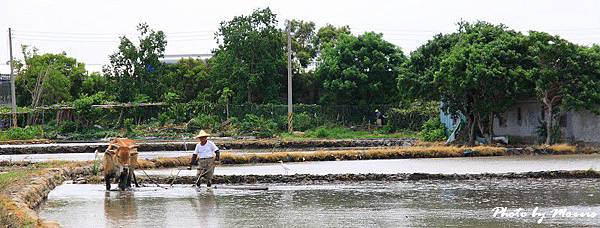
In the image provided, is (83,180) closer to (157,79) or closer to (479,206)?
(479,206)

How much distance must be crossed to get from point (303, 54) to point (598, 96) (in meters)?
28.5

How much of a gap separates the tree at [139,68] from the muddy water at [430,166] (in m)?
26.6

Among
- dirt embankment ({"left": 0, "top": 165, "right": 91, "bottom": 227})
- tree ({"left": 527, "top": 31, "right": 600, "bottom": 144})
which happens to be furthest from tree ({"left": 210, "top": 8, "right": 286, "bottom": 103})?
dirt embankment ({"left": 0, "top": 165, "right": 91, "bottom": 227})

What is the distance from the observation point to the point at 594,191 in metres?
16.4

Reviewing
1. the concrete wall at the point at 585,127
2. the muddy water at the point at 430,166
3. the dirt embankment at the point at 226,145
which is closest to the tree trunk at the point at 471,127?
the dirt embankment at the point at 226,145

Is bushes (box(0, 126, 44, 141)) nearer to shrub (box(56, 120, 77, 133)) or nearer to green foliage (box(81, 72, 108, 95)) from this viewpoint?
shrub (box(56, 120, 77, 133))

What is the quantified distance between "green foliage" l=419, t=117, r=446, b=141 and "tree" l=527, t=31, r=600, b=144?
22.9 feet

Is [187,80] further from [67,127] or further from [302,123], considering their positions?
[302,123]

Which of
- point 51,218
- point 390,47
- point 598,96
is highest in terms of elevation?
point 390,47

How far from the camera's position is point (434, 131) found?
1495 inches

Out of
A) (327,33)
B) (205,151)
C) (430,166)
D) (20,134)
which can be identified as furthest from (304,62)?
(205,151)

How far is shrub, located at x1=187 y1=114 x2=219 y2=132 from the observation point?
46.0 metres

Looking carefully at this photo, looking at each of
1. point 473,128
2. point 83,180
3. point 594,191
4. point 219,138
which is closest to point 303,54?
point 219,138

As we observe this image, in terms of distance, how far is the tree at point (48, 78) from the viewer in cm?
5562
